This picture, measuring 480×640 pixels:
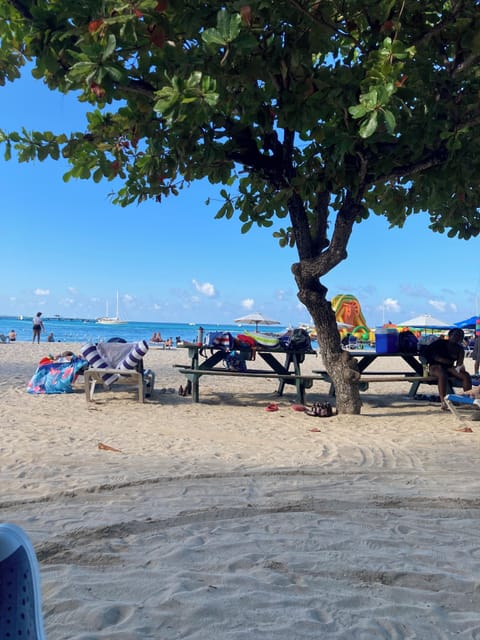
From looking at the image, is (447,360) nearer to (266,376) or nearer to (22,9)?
(266,376)

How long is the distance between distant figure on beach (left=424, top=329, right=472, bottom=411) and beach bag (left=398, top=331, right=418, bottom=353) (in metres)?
0.24

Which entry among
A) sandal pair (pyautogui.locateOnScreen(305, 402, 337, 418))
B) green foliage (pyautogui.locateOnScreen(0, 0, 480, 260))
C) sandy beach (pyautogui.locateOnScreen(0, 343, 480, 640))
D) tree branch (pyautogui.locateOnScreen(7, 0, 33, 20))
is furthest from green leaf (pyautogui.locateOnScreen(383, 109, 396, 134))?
sandal pair (pyautogui.locateOnScreen(305, 402, 337, 418))

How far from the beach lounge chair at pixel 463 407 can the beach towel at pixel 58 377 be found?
21.3 ft

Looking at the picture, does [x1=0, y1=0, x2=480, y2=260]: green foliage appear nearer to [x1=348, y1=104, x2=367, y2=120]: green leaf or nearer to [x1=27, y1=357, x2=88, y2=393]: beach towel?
[x1=348, y1=104, x2=367, y2=120]: green leaf

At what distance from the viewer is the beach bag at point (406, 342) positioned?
27.3 feet

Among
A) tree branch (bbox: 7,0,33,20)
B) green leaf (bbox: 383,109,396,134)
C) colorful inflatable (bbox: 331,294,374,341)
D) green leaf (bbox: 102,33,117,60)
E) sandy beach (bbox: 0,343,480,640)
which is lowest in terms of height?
sandy beach (bbox: 0,343,480,640)

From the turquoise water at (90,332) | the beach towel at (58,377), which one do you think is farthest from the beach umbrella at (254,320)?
the beach towel at (58,377)

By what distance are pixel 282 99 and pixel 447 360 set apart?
16.3 feet

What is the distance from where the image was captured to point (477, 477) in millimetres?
4164

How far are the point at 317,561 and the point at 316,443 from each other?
3071mm

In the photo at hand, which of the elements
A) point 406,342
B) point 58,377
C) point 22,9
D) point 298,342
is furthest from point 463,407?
point 22,9

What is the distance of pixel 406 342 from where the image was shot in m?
8.37

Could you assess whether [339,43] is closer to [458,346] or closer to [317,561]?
[458,346]

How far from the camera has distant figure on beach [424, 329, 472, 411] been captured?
7.92 m
